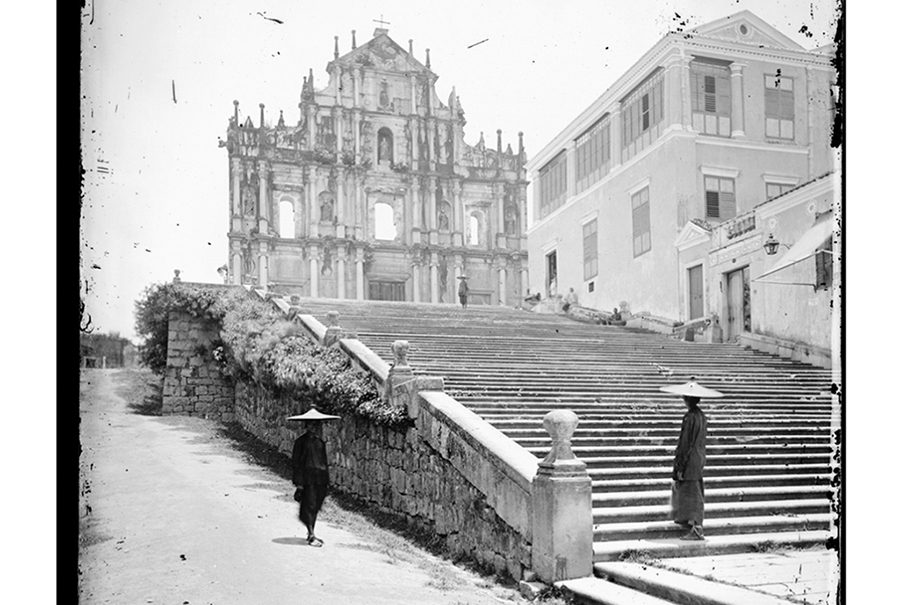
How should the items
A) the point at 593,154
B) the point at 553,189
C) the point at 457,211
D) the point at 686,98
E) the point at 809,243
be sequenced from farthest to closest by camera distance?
the point at 553,189
the point at 593,154
the point at 809,243
the point at 686,98
the point at 457,211

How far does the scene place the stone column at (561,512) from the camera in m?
6.32

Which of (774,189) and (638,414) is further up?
(774,189)

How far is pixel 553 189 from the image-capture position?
1187 centimetres

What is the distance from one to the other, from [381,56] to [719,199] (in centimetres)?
751

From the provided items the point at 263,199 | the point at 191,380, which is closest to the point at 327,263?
the point at 263,199

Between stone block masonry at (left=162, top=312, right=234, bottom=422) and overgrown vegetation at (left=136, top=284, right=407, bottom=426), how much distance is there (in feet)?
0.37

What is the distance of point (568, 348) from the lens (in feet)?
38.4

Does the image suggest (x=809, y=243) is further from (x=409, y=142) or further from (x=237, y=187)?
(x=237, y=187)

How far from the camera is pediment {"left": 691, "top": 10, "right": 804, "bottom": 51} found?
7.21 meters

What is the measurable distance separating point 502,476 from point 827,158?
361 cm

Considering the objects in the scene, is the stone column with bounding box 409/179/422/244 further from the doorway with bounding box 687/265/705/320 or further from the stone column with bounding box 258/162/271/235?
the doorway with bounding box 687/265/705/320

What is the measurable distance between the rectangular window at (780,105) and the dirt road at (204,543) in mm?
4413

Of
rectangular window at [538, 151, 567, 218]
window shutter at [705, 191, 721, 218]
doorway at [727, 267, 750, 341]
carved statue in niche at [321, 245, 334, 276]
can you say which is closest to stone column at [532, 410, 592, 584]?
carved statue in niche at [321, 245, 334, 276]
